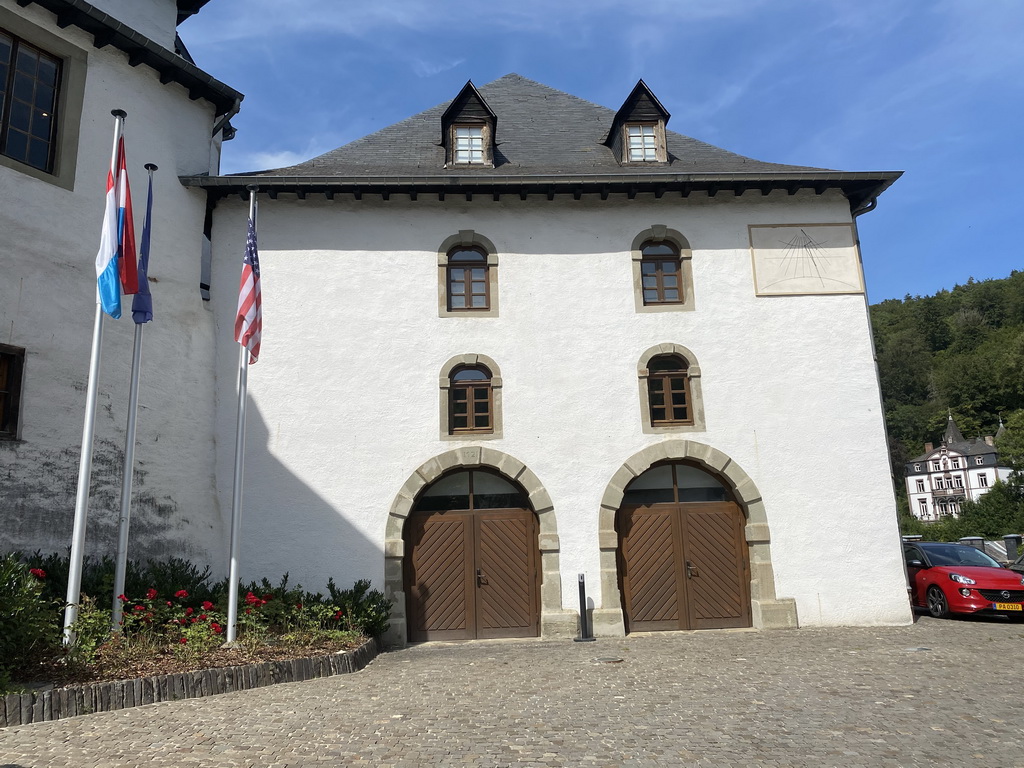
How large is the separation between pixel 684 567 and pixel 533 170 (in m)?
7.05

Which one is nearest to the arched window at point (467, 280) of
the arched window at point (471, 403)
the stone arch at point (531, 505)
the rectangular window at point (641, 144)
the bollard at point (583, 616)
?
the arched window at point (471, 403)

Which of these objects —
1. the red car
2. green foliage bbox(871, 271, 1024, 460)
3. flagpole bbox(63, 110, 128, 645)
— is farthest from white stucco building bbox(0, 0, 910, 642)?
green foliage bbox(871, 271, 1024, 460)

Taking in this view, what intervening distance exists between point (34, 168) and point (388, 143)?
621 centimetres

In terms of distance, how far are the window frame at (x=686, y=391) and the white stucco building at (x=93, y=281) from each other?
680 cm

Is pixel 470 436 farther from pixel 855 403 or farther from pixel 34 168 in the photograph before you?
pixel 34 168

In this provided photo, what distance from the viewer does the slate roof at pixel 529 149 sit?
13773 mm

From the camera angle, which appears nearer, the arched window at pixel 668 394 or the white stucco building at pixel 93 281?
the white stucco building at pixel 93 281

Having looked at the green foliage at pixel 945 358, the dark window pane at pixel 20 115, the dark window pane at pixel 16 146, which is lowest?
the dark window pane at pixel 16 146

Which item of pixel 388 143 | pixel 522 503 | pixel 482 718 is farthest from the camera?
pixel 388 143

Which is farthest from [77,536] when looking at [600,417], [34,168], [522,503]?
[600,417]

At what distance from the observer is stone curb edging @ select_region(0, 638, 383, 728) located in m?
6.35

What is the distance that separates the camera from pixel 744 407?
42.0 feet

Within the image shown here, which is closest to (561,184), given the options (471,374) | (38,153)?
(471,374)

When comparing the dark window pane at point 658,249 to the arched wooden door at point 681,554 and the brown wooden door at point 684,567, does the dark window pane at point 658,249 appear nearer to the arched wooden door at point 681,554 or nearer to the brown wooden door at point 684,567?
the arched wooden door at point 681,554
